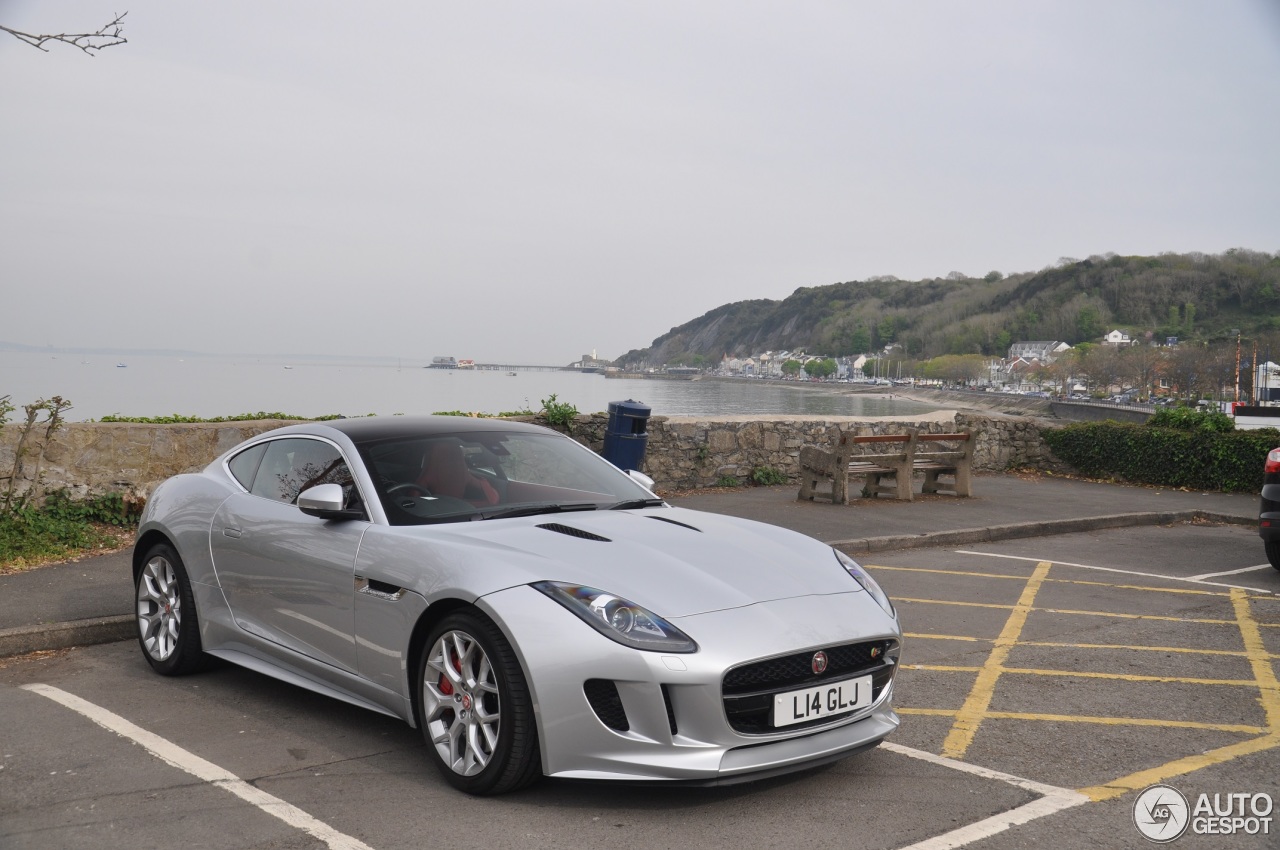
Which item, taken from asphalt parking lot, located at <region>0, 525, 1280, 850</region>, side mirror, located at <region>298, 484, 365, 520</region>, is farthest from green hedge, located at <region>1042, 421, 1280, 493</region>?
side mirror, located at <region>298, 484, 365, 520</region>

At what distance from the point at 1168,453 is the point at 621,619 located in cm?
1455

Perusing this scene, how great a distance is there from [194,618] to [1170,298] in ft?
549

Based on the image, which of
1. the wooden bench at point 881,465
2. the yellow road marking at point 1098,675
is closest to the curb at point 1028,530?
the wooden bench at point 881,465

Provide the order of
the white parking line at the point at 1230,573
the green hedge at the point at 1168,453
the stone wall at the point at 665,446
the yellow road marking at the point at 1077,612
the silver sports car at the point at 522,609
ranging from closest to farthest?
the silver sports car at the point at 522,609 → the yellow road marking at the point at 1077,612 → the white parking line at the point at 1230,573 → the stone wall at the point at 665,446 → the green hedge at the point at 1168,453

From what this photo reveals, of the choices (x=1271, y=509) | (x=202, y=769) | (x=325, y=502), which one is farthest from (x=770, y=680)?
(x=1271, y=509)

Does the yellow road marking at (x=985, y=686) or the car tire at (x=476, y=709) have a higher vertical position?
the car tire at (x=476, y=709)

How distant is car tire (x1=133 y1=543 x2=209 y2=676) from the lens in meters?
5.43

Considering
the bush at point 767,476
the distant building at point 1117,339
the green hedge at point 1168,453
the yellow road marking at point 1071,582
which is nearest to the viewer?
the yellow road marking at point 1071,582

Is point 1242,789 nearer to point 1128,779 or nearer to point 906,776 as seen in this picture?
point 1128,779

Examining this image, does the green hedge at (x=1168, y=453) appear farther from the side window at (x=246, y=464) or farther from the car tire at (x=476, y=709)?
the car tire at (x=476, y=709)

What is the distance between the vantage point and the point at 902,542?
33.6 ft

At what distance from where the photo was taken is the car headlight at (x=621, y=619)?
3562 mm

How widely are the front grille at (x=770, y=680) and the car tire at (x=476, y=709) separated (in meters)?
0.70

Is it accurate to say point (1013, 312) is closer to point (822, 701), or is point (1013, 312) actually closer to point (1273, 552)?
point (1273, 552)
